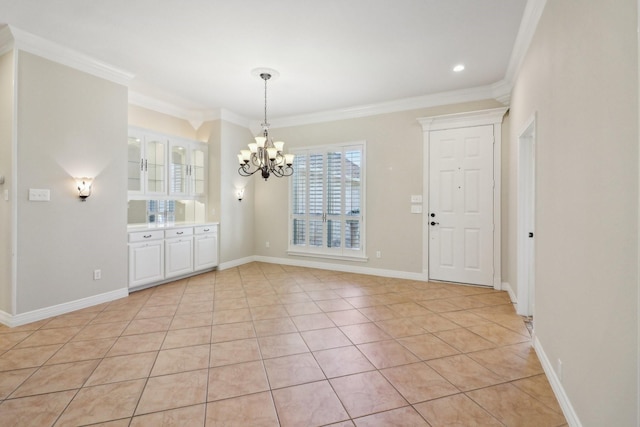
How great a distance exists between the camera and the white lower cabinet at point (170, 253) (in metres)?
4.36

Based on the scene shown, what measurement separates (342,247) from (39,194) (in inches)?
166

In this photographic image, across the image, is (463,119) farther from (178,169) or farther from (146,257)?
(146,257)

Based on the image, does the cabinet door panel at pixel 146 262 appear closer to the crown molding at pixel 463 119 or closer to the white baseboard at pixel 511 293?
the crown molding at pixel 463 119

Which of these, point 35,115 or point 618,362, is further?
point 35,115

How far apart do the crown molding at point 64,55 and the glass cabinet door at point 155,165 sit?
1005mm

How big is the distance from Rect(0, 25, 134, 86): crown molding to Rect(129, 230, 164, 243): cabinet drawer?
2021mm

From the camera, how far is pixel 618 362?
1.27 metres

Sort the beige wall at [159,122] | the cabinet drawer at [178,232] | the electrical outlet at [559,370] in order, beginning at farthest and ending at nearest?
1. the beige wall at [159,122]
2. the cabinet drawer at [178,232]
3. the electrical outlet at [559,370]

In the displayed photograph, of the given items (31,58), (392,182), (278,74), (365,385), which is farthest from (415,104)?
(31,58)

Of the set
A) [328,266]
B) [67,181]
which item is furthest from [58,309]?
[328,266]

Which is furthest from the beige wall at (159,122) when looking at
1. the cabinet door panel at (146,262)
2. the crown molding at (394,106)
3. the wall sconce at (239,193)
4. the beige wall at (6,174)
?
the cabinet door panel at (146,262)

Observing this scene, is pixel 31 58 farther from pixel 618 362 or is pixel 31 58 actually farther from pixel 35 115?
pixel 618 362

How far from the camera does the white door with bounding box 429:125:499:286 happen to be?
4.55m

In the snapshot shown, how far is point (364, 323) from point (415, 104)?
3.53m
